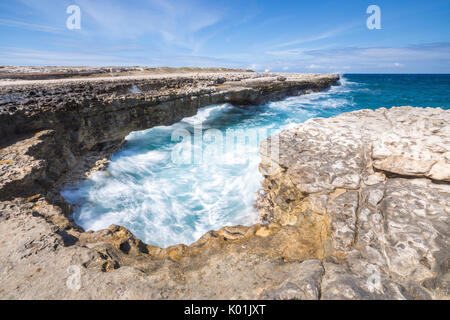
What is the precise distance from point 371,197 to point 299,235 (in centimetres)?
124

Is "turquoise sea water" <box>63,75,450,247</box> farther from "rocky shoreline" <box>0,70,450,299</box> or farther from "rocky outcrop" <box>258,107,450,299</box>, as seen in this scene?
"rocky outcrop" <box>258,107,450,299</box>

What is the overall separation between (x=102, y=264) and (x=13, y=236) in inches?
60.0

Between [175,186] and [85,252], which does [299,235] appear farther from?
[175,186]

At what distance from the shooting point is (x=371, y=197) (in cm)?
309

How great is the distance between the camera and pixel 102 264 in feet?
8.11

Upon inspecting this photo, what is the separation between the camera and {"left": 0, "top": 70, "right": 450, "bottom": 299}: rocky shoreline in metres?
2.12

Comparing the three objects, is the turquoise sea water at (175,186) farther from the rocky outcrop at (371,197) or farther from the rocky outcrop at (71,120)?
the rocky outcrop at (371,197)

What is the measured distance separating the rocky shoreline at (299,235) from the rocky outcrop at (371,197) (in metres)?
0.01

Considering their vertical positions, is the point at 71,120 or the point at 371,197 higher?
the point at 71,120

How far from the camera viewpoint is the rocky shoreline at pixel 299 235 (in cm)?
212

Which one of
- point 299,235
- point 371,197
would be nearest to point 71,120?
point 299,235

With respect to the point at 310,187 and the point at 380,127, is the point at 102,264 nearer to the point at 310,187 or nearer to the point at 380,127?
the point at 310,187

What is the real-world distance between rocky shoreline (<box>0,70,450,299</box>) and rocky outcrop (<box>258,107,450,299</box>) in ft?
0.05
